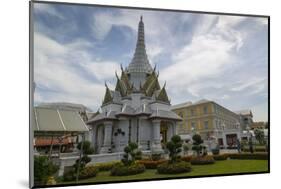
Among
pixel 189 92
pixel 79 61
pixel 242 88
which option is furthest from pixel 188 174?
pixel 79 61

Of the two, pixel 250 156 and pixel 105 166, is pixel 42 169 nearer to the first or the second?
pixel 105 166

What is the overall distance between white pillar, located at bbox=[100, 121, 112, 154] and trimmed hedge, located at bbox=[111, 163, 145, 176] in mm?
248

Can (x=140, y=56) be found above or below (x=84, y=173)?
above

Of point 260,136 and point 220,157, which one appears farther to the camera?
point 260,136

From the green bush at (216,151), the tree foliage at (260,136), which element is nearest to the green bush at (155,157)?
the green bush at (216,151)

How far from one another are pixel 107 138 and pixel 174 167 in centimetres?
101

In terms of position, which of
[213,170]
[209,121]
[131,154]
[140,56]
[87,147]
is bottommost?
[213,170]

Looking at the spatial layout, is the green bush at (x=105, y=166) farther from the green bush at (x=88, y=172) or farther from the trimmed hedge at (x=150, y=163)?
the trimmed hedge at (x=150, y=163)

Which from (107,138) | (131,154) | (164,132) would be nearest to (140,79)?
(164,132)

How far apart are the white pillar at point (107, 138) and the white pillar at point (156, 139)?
2.01 feet

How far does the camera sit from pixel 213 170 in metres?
5.00

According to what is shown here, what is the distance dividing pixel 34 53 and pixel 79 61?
578 mm

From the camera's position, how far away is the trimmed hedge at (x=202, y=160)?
4941 millimetres

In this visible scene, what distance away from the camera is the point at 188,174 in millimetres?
4895
